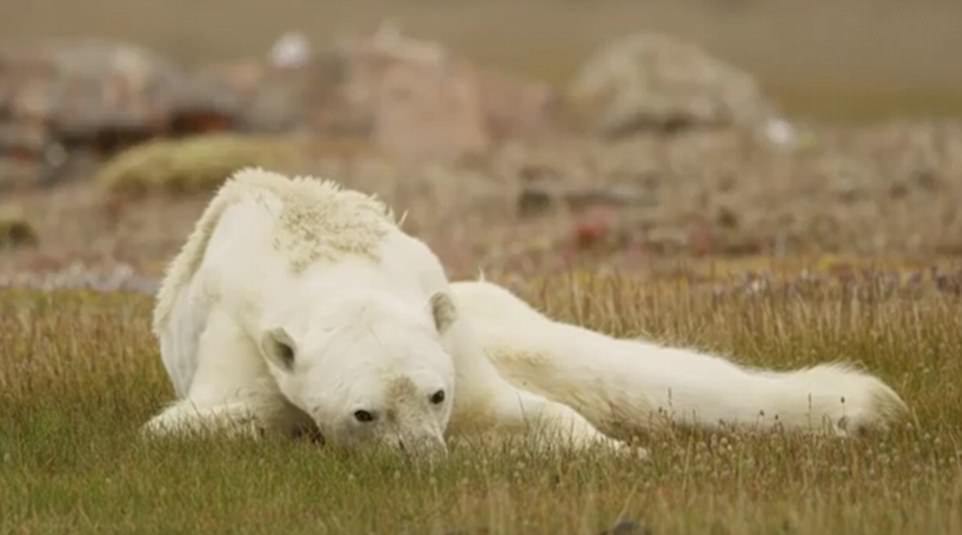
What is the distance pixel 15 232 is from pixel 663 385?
2149 cm

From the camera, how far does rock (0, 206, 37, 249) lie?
3184 centimetres

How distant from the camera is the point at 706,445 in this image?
1116cm

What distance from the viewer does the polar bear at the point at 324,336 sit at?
10484 mm

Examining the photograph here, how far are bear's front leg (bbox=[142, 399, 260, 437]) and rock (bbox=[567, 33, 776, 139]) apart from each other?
35.4 meters

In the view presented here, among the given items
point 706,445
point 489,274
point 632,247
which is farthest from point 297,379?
point 632,247

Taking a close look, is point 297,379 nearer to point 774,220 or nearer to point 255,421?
point 255,421

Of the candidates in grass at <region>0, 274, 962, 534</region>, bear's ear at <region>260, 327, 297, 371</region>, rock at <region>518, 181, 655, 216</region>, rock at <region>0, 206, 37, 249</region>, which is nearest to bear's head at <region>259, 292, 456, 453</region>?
bear's ear at <region>260, 327, 297, 371</region>

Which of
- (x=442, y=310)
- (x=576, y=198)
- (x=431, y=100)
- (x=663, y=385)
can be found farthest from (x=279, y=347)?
(x=431, y=100)

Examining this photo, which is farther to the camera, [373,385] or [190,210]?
[190,210]

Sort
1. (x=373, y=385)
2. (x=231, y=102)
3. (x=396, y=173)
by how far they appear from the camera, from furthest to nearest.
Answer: (x=231, y=102) → (x=396, y=173) → (x=373, y=385)

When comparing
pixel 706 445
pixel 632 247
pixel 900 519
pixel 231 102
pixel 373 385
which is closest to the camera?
pixel 900 519

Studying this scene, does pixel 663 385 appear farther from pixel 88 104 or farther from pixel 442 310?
pixel 88 104

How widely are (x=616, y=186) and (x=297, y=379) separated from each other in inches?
1026

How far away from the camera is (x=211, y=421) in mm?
11195
